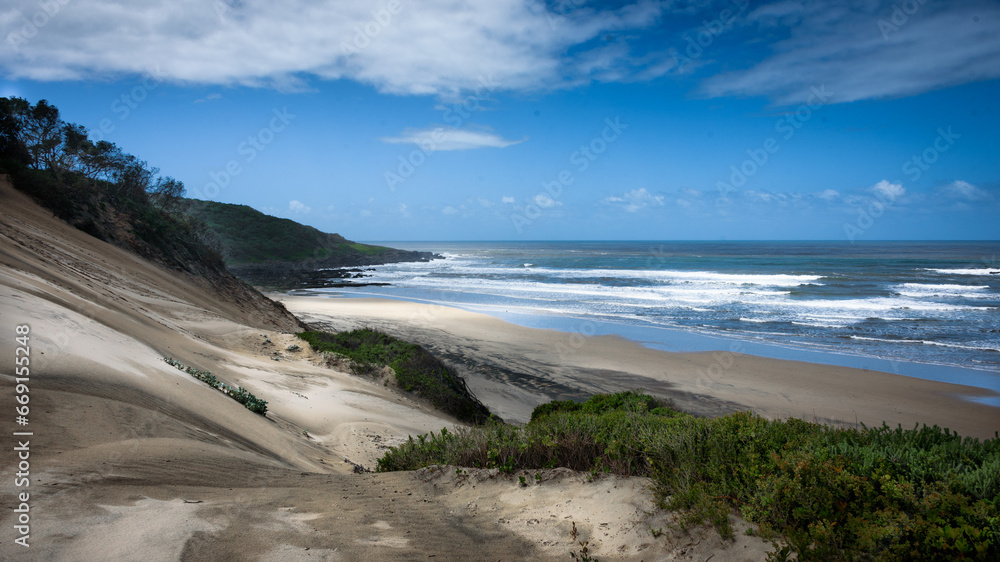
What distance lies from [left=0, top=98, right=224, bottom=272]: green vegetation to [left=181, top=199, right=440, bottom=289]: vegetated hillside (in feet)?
87.0

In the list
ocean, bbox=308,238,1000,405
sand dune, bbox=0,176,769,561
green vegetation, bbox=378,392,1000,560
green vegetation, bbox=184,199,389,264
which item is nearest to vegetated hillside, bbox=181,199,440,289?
green vegetation, bbox=184,199,389,264

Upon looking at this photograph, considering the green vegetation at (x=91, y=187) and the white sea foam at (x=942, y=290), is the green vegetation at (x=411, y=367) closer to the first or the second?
the green vegetation at (x=91, y=187)

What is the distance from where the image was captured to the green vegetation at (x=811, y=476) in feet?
8.07

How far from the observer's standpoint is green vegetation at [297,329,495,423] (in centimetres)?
1106

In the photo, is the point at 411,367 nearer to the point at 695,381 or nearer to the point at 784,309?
the point at 695,381

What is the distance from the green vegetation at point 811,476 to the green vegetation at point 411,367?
21.0 feet

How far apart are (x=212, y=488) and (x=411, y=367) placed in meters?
8.12

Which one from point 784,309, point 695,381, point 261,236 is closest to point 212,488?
point 695,381

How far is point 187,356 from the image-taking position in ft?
28.2

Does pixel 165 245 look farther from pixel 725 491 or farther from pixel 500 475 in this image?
pixel 725 491

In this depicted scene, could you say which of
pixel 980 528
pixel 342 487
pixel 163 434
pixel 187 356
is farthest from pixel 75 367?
pixel 980 528

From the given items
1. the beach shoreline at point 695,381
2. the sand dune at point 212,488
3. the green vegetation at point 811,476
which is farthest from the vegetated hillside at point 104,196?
the green vegetation at point 811,476

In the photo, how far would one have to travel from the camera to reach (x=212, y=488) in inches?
152

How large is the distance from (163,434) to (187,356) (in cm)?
470
